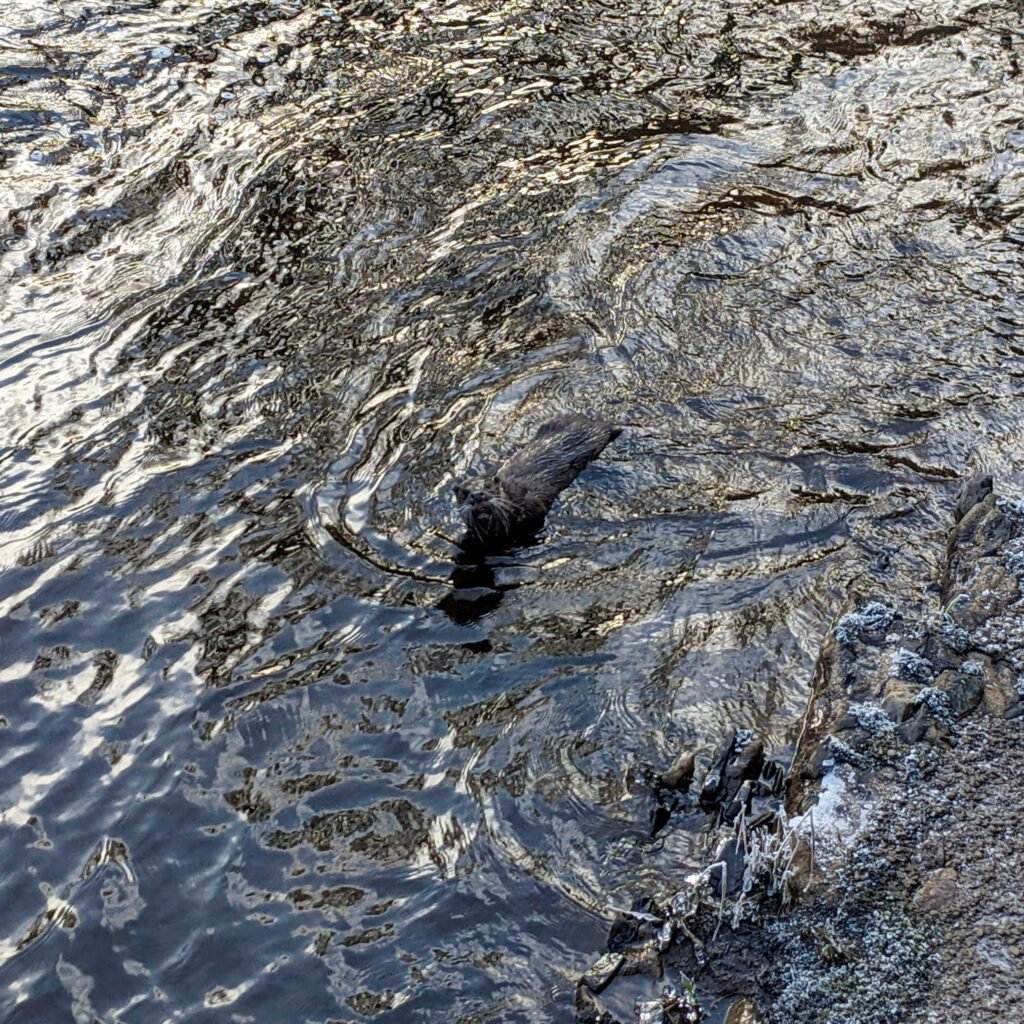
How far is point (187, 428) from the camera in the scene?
25.8 feet

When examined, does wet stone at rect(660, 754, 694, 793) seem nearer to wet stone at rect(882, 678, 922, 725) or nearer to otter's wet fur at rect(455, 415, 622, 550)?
wet stone at rect(882, 678, 922, 725)

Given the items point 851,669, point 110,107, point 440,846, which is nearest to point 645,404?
point 851,669

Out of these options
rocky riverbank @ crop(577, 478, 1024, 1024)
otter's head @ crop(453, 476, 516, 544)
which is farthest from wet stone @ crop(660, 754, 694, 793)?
otter's head @ crop(453, 476, 516, 544)

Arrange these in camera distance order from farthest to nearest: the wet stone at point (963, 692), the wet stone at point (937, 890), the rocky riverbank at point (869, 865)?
the wet stone at point (963, 692) → the wet stone at point (937, 890) → the rocky riverbank at point (869, 865)

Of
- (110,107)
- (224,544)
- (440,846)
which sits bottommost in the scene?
(440,846)

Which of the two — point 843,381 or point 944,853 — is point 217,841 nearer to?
point 944,853

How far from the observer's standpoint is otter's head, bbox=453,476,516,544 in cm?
673

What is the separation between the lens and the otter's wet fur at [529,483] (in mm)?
6781

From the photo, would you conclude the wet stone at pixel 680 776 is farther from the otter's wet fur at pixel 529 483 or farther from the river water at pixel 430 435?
the otter's wet fur at pixel 529 483

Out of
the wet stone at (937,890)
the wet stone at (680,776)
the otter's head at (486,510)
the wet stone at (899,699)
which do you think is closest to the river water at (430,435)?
the wet stone at (680,776)

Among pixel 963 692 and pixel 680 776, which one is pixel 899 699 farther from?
pixel 680 776

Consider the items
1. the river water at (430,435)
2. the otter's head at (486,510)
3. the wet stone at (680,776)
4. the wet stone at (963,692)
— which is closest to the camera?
the wet stone at (963,692)

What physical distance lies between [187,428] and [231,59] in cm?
580

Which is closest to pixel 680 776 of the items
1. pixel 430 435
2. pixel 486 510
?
pixel 486 510
